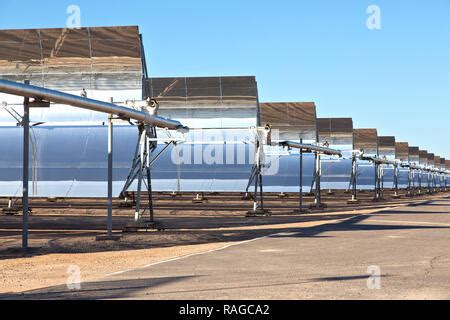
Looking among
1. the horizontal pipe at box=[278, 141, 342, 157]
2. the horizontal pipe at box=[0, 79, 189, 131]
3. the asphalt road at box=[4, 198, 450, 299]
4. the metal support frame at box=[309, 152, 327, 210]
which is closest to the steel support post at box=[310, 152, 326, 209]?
the metal support frame at box=[309, 152, 327, 210]

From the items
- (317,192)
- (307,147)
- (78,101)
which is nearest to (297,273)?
(78,101)

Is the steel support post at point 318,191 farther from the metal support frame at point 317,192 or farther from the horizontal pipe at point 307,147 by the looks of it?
the horizontal pipe at point 307,147

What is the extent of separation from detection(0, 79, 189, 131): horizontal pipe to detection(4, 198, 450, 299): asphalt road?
6.32m

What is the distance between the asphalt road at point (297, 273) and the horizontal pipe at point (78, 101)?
632cm

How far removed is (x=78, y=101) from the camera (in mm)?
24422

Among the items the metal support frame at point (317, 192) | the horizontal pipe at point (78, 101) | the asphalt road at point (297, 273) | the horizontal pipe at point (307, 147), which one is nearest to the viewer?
the asphalt road at point (297, 273)

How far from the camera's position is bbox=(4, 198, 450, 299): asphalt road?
12.9 meters

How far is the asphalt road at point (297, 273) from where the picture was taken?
1291cm

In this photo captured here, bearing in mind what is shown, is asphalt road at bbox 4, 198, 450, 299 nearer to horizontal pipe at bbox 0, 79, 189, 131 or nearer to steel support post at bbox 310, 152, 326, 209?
horizontal pipe at bbox 0, 79, 189, 131

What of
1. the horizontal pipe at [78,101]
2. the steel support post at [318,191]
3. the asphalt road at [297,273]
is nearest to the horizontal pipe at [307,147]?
the steel support post at [318,191]

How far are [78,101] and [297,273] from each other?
1116 cm

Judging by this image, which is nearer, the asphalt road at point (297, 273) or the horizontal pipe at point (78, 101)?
the asphalt road at point (297, 273)
